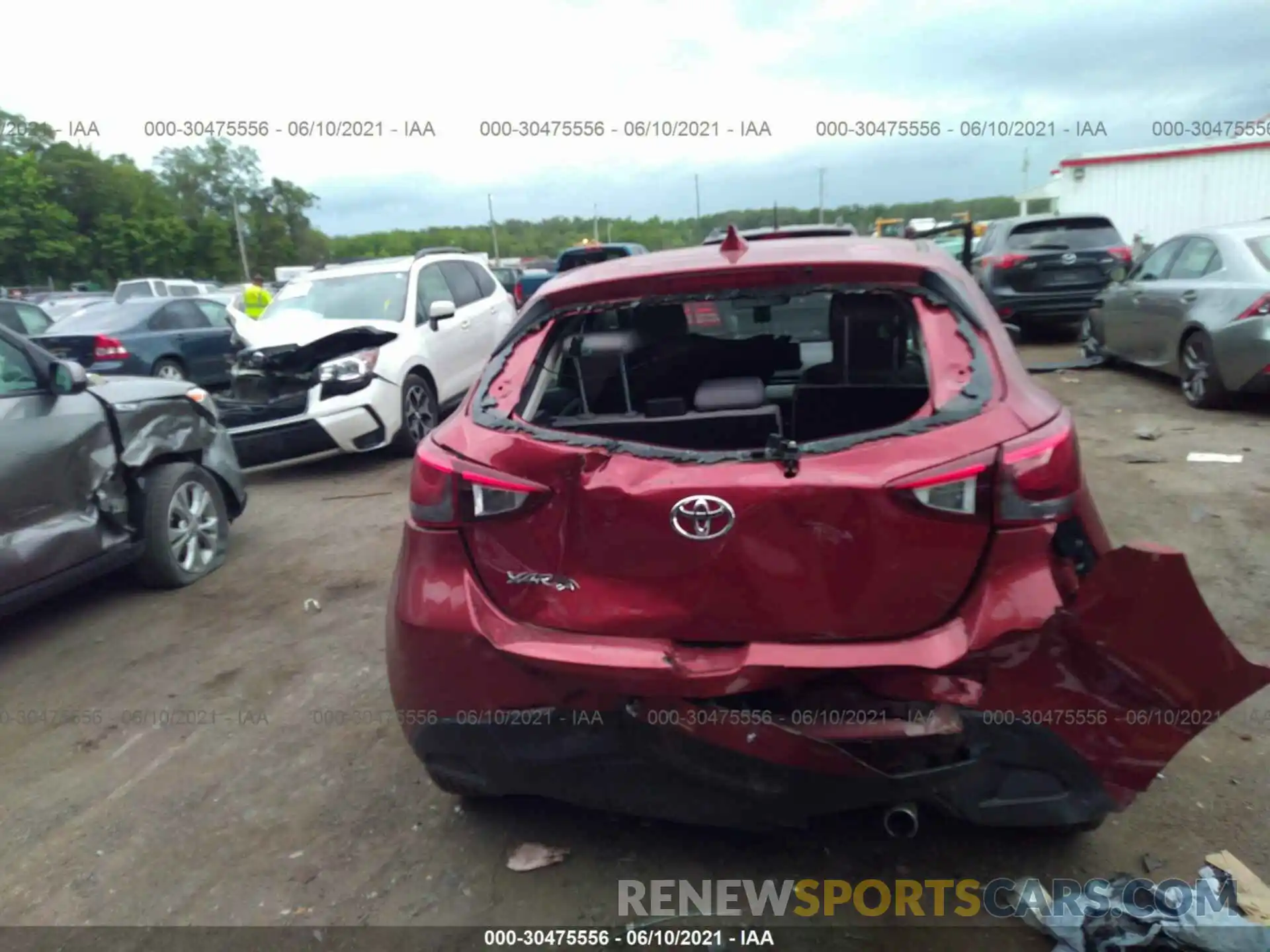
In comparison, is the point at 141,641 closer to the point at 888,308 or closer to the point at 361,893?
the point at 361,893

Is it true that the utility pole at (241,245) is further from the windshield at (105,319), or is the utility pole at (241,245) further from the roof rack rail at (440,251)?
the roof rack rail at (440,251)

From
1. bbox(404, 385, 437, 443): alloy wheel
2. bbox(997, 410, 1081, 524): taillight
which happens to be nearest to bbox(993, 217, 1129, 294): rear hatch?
bbox(404, 385, 437, 443): alloy wheel

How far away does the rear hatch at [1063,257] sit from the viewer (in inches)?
471

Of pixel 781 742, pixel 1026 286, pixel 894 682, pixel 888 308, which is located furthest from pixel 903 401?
pixel 1026 286

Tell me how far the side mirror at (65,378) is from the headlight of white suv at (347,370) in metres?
3.09

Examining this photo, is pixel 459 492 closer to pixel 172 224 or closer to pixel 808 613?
pixel 808 613

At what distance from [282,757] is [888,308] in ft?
8.81

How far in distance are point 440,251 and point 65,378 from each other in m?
5.61

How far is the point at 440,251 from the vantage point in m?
9.95

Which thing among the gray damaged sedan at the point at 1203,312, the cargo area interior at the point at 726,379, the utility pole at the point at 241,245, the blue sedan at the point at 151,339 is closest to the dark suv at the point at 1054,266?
the gray damaged sedan at the point at 1203,312

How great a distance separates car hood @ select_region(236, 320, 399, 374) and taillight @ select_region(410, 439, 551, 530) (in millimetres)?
5974

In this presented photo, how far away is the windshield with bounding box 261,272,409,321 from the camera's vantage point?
8.79 metres

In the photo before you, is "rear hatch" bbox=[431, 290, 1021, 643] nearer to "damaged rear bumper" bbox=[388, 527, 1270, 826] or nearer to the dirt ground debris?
"damaged rear bumper" bbox=[388, 527, 1270, 826]

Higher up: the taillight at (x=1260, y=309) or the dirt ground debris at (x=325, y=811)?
the taillight at (x=1260, y=309)
